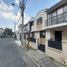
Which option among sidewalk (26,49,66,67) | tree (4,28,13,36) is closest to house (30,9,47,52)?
sidewalk (26,49,66,67)

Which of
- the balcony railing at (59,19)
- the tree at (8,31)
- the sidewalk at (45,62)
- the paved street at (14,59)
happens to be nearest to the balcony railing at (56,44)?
the sidewalk at (45,62)

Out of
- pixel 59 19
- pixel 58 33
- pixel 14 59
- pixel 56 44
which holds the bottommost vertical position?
pixel 14 59

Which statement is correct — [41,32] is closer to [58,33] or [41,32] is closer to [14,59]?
[58,33]

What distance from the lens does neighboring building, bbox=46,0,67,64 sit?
12.6m

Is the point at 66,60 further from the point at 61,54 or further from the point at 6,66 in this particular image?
the point at 6,66

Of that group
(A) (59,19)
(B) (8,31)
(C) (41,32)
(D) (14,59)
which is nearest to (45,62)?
(D) (14,59)

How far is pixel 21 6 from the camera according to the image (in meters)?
31.0

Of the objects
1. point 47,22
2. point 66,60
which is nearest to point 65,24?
point 66,60

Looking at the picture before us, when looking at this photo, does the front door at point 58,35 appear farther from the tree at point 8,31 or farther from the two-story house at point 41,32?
the tree at point 8,31

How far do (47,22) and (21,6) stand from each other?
35.7ft

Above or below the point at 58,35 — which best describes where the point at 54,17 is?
above

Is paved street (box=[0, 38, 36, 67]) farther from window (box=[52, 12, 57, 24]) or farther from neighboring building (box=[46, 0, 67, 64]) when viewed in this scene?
window (box=[52, 12, 57, 24])

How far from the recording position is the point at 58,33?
20.2m

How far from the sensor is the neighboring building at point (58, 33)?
41.5 ft
